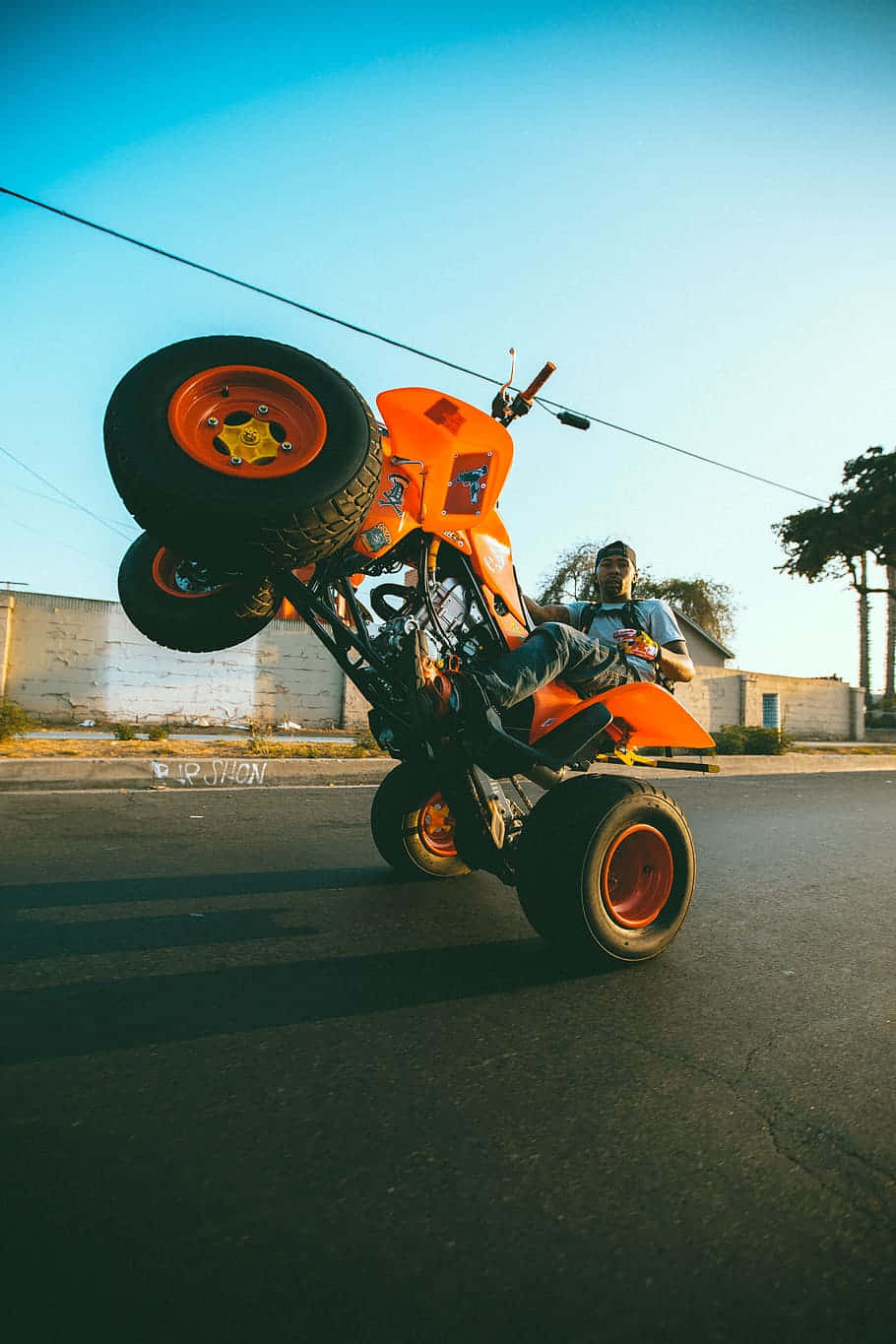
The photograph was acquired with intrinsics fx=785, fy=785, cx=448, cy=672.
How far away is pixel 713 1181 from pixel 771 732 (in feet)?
55.0

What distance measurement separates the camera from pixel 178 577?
3439 millimetres

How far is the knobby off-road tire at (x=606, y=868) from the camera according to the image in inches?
112

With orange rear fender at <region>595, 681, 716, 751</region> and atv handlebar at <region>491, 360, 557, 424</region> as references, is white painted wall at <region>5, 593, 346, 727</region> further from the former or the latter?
orange rear fender at <region>595, 681, 716, 751</region>

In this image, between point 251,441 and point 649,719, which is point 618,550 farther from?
point 251,441

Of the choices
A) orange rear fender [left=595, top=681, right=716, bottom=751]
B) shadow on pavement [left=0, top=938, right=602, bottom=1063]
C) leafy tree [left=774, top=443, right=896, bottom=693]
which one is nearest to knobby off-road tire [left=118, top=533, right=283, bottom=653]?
shadow on pavement [left=0, top=938, right=602, bottom=1063]

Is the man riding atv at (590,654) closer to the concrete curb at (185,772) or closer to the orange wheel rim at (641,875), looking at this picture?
the orange wheel rim at (641,875)

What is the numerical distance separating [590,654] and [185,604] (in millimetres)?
1744

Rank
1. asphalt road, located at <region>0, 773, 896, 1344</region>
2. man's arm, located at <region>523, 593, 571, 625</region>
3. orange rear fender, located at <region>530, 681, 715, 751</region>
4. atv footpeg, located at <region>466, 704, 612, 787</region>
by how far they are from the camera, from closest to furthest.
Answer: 1. asphalt road, located at <region>0, 773, 896, 1344</region>
2. atv footpeg, located at <region>466, 704, 612, 787</region>
3. orange rear fender, located at <region>530, 681, 715, 751</region>
4. man's arm, located at <region>523, 593, 571, 625</region>

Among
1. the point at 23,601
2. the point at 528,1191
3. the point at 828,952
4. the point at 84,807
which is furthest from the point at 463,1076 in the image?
the point at 23,601

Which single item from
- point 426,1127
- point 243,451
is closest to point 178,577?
point 243,451

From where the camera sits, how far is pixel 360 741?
1166cm

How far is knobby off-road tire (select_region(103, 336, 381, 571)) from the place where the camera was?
2490 mm

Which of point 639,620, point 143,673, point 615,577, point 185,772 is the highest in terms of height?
point 615,577

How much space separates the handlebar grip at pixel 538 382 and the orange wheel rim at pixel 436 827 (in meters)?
2.07
